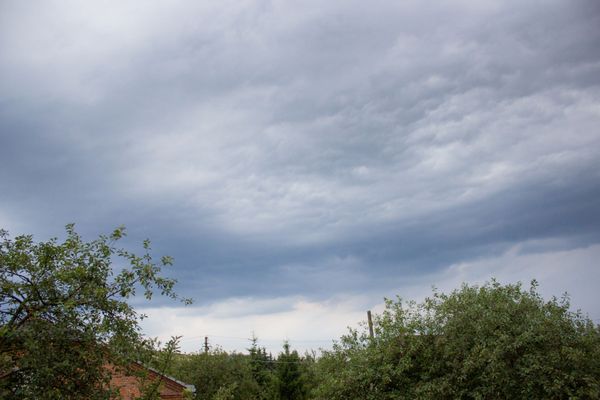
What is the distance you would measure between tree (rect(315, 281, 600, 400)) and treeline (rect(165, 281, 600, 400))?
3cm

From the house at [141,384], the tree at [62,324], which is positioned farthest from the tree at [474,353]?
the tree at [62,324]

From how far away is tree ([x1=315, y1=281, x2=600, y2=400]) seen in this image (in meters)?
17.1

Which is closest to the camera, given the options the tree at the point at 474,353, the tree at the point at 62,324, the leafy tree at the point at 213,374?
the tree at the point at 62,324

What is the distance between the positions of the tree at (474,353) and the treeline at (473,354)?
34 mm

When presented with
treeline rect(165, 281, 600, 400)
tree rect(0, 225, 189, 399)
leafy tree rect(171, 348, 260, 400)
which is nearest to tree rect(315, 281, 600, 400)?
treeline rect(165, 281, 600, 400)

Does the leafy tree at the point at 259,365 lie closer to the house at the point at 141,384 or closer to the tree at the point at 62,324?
the house at the point at 141,384

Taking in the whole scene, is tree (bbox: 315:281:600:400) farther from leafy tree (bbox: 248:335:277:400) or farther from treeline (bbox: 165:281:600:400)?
leafy tree (bbox: 248:335:277:400)

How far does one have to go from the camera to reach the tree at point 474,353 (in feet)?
56.0

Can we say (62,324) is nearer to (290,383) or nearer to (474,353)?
(474,353)

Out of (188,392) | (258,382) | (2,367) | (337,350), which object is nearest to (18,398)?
(2,367)

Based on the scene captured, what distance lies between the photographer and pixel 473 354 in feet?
60.3

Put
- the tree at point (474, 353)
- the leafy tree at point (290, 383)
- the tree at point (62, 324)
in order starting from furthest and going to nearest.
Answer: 1. the leafy tree at point (290, 383)
2. the tree at point (474, 353)
3. the tree at point (62, 324)

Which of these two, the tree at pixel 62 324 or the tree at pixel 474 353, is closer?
the tree at pixel 62 324

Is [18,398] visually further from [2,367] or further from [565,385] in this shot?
[565,385]
